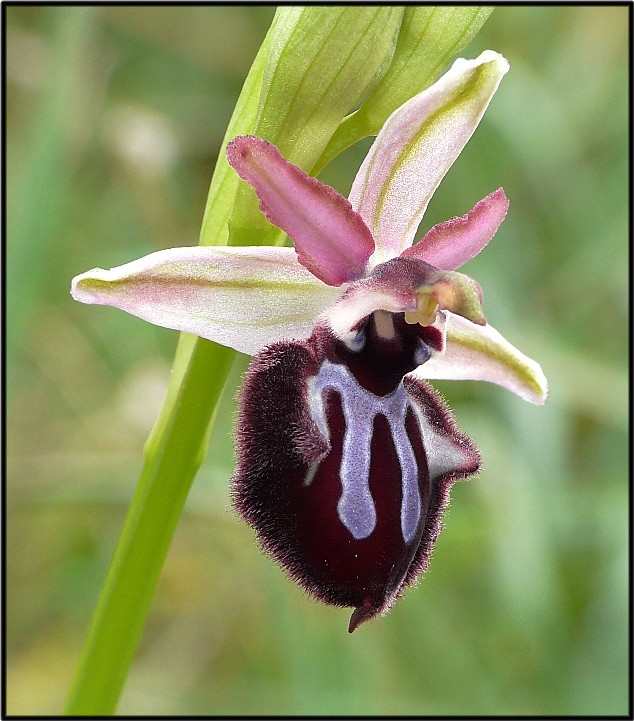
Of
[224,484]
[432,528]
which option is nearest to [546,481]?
[224,484]

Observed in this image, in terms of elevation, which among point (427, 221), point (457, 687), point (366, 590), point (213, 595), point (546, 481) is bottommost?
point (366, 590)

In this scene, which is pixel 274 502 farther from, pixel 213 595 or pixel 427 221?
pixel 427 221

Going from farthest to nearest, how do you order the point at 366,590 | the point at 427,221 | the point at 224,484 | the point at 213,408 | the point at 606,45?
the point at 606,45, the point at 427,221, the point at 224,484, the point at 213,408, the point at 366,590

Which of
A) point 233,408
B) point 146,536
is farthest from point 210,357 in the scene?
point 233,408

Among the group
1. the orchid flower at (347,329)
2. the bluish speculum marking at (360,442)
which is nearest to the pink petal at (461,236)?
the orchid flower at (347,329)

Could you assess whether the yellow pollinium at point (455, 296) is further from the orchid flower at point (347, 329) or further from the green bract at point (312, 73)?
the green bract at point (312, 73)

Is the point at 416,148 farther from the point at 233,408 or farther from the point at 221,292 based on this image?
the point at 233,408
